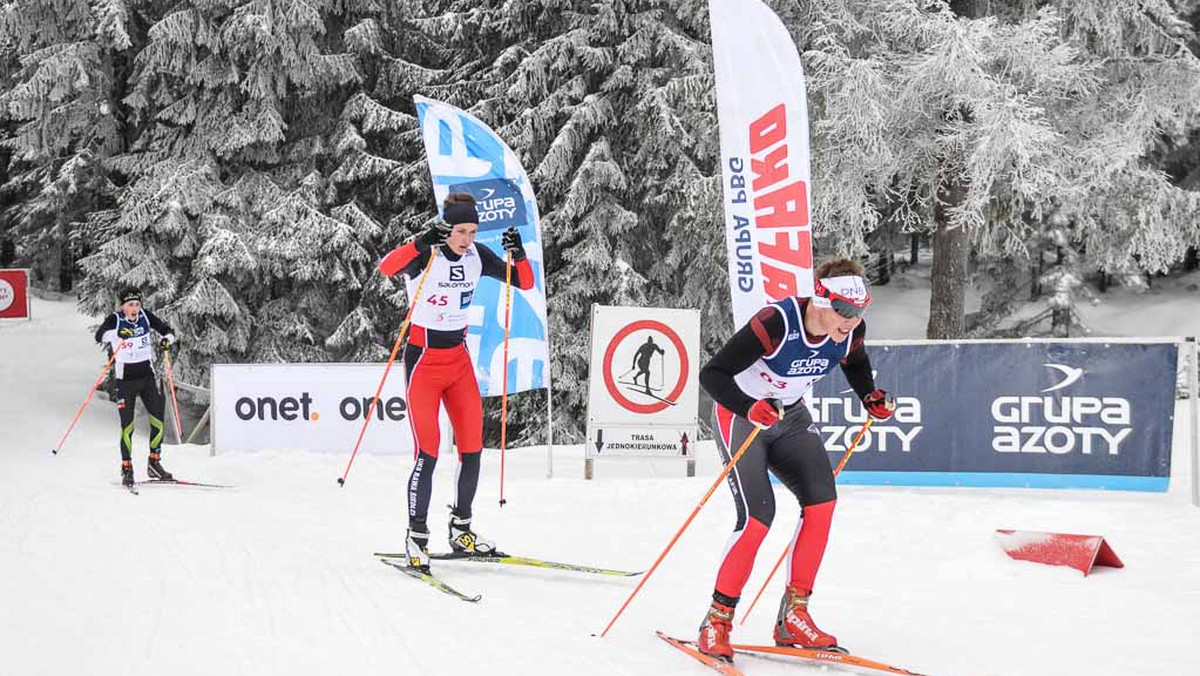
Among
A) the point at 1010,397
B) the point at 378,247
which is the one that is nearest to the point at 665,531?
the point at 1010,397

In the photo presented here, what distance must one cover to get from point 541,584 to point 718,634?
178 centimetres

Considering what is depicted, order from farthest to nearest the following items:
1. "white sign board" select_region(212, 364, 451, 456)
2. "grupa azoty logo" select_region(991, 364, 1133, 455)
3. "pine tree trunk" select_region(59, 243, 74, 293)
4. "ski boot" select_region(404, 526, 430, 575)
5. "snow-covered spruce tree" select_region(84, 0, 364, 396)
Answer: "pine tree trunk" select_region(59, 243, 74, 293)
"snow-covered spruce tree" select_region(84, 0, 364, 396)
"white sign board" select_region(212, 364, 451, 456)
"grupa azoty logo" select_region(991, 364, 1133, 455)
"ski boot" select_region(404, 526, 430, 575)

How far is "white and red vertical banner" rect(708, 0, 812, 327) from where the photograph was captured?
347 inches

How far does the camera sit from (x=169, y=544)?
6750 mm

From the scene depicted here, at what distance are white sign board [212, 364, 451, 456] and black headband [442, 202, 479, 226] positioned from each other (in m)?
6.41

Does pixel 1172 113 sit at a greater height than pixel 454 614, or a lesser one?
greater

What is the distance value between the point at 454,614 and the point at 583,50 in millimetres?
12674

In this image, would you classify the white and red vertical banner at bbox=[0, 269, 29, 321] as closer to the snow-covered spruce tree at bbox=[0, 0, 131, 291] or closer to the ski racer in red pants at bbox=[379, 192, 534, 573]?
the snow-covered spruce tree at bbox=[0, 0, 131, 291]

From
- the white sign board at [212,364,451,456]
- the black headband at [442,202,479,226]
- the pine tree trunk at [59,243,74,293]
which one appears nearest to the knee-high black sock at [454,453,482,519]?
the black headband at [442,202,479,226]

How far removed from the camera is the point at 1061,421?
829 cm

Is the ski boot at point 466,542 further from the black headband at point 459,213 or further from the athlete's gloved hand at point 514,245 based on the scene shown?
the black headband at point 459,213

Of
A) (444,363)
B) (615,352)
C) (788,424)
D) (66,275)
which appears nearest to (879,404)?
(788,424)

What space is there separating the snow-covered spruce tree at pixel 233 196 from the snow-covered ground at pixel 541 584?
7096mm

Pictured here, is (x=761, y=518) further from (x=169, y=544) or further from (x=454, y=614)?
(x=169, y=544)
